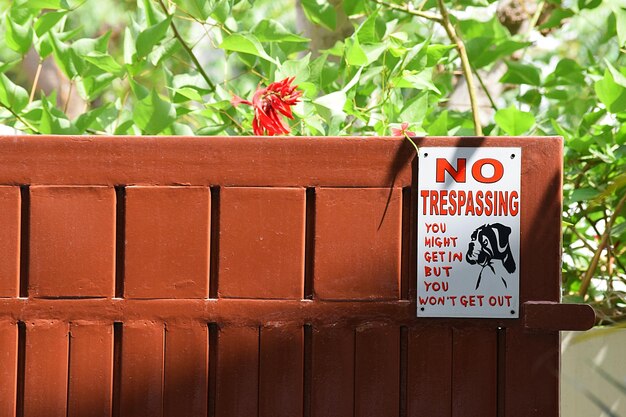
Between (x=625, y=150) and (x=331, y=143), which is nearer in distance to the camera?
(x=331, y=143)

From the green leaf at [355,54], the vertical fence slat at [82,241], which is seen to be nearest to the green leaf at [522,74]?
the green leaf at [355,54]

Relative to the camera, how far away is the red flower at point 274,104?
7.41 ft

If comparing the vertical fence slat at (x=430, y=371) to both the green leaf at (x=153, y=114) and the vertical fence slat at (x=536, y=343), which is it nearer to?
the vertical fence slat at (x=536, y=343)

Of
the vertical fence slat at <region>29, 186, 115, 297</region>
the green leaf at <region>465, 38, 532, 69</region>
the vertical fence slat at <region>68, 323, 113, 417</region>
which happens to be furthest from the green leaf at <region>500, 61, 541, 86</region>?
the vertical fence slat at <region>68, 323, 113, 417</region>

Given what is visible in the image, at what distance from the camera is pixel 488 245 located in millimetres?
2064

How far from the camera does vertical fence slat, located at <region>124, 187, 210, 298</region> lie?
2080mm

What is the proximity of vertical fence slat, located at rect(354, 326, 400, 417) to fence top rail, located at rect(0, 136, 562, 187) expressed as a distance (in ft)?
1.19

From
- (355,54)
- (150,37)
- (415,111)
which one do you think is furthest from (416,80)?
(150,37)

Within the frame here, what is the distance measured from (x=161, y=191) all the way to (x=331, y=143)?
43 centimetres

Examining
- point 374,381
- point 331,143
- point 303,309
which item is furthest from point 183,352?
A: point 331,143

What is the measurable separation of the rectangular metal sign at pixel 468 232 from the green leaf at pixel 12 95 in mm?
1204

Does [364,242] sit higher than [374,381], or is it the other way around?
[364,242]

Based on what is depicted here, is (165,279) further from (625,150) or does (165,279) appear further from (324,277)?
(625,150)

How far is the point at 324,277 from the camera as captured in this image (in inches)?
81.5
